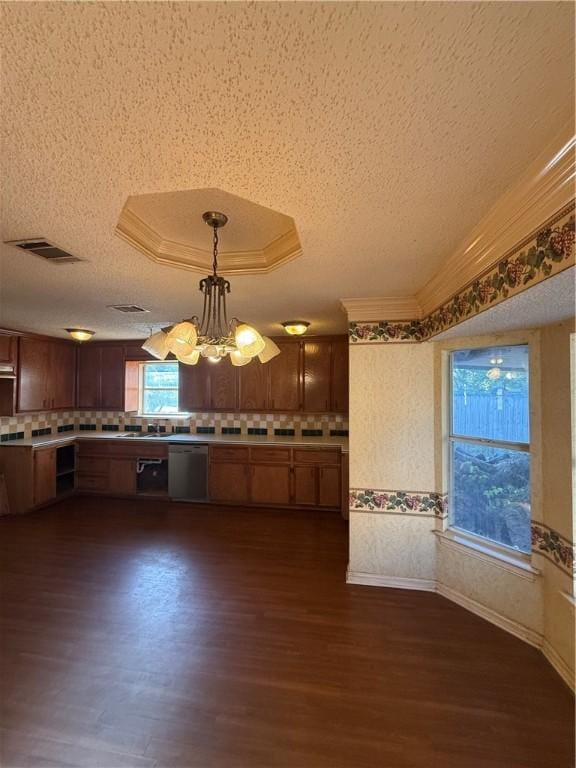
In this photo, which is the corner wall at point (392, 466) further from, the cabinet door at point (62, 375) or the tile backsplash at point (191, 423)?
the cabinet door at point (62, 375)

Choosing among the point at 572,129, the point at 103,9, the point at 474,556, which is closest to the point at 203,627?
the point at 474,556

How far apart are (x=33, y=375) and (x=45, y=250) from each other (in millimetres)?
3667

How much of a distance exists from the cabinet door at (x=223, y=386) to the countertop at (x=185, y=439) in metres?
0.48

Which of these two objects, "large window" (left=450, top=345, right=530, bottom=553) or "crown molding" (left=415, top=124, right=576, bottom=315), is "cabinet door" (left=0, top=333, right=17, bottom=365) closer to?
"crown molding" (left=415, top=124, right=576, bottom=315)

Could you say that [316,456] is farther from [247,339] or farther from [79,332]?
[79,332]

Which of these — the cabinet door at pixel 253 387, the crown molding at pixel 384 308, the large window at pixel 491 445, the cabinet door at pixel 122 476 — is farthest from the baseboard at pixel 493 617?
the cabinet door at pixel 122 476

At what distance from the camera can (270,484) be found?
4.45m

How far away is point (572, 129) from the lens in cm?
86

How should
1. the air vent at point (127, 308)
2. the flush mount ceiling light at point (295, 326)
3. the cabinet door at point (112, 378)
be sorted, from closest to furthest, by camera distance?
1. the air vent at point (127, 308)
2. the flush mount ceiling light at point (295, 326)
3. the cabinet door at point (112, 378)

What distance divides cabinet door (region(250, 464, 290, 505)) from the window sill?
2191 mm

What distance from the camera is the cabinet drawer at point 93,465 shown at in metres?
4.88

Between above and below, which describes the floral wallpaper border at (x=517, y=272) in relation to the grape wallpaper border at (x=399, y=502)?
above

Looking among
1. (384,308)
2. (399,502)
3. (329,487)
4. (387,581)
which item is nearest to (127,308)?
(384,308)

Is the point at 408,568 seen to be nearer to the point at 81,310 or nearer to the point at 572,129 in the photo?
the point at 572,129
